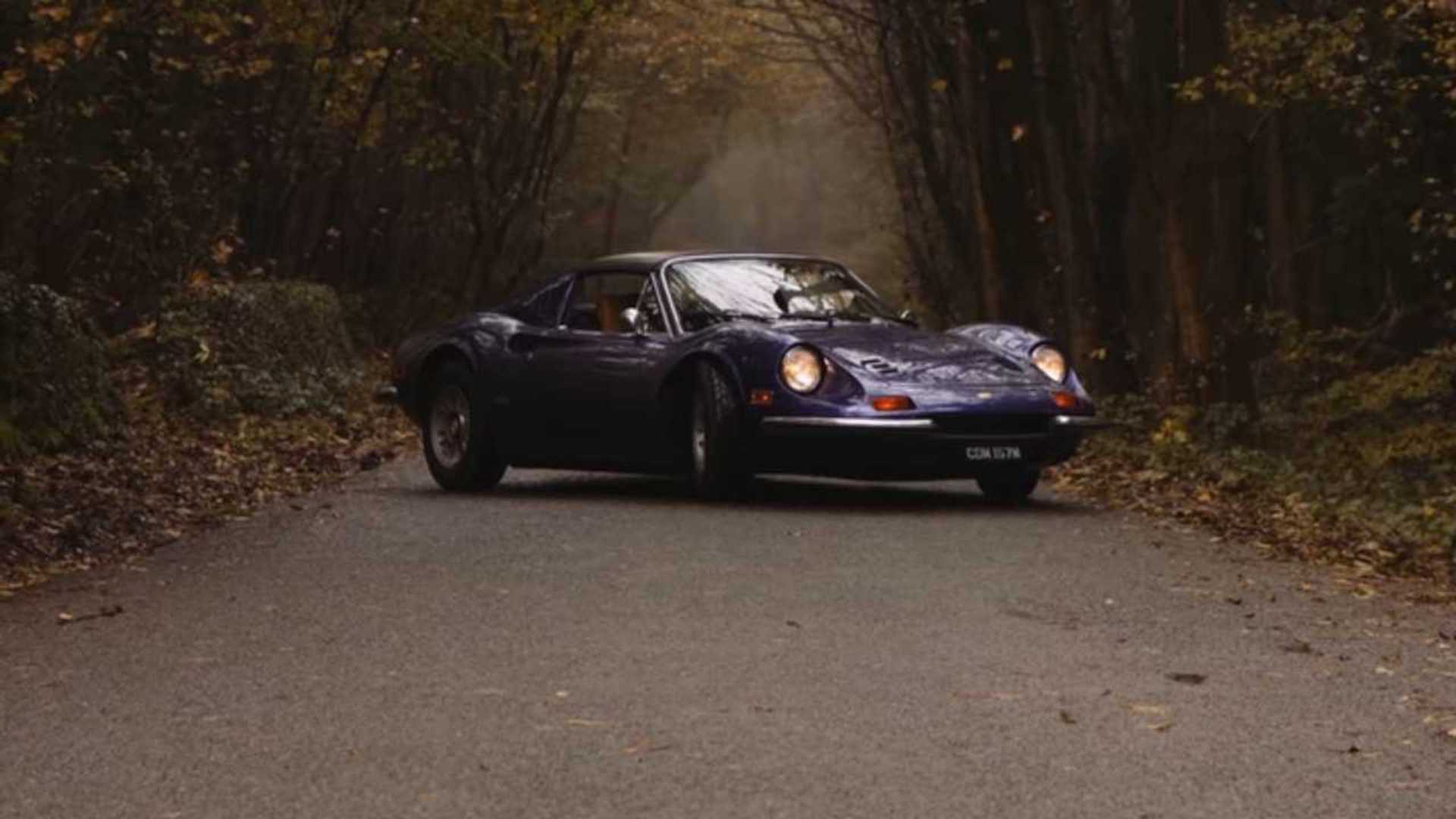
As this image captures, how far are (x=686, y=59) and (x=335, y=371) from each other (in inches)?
800

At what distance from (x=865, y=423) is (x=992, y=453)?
0.77 metres

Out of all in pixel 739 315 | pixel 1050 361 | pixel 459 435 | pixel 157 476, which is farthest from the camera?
pixel 157 476

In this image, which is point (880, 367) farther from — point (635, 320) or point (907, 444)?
point (635, 320)

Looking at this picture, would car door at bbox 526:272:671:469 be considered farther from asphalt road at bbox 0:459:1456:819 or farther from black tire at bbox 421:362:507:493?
asphalt road at bbox 0:459:1456:819

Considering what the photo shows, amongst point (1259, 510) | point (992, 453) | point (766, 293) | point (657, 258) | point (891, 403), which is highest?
point (657, 258)

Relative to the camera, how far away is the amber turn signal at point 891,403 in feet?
48.0

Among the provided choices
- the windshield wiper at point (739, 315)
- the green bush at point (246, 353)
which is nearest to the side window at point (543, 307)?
the windshield wiper at point (739, 315)

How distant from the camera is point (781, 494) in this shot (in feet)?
53.5

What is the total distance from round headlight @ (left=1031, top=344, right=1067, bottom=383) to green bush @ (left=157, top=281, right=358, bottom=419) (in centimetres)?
938

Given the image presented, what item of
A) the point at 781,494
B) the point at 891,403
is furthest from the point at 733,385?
the point at 781,494

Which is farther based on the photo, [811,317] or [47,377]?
[47,377]

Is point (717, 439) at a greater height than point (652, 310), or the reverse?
point (652, 310)

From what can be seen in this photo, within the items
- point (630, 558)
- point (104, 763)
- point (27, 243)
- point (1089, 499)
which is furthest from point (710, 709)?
point (27, 243)

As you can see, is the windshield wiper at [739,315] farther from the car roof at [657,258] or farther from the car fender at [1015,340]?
the car fender at [1015,340]
